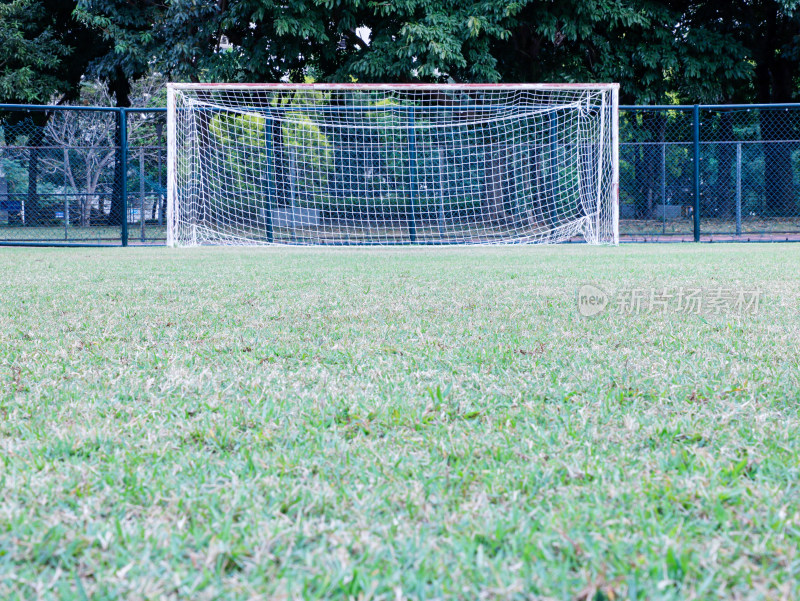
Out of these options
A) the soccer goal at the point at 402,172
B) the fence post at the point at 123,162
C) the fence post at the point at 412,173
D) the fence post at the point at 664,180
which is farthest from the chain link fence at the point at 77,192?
the fence post at the point at 664,180

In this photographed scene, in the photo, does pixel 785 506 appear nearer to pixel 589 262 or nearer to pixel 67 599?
pixel 67 599

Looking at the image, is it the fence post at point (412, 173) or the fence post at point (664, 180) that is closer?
A: the fence post at point (412, 173)

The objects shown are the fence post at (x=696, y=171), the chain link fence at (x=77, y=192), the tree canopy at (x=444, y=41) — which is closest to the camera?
the fence post at (x=696, y=171)

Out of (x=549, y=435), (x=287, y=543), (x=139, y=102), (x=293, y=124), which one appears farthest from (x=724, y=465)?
(x=139, y=102)

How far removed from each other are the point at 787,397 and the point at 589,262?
16.2 feet

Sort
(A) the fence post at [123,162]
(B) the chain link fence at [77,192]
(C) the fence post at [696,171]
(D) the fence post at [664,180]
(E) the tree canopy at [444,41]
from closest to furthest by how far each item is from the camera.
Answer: (A) the fence post at [123,162], (C) the fence post at [696,171], (B) the chain link fence at [77,192], (D) the fence post at [664,180], (E) the tree canopy at [444,41]

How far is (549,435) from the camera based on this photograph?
59.1 inches

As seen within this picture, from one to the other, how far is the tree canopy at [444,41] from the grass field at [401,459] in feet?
35.0

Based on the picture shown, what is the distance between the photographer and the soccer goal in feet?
33.9

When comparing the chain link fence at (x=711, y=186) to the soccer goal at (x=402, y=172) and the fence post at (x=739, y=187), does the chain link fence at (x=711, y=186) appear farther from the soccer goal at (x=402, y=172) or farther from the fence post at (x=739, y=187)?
the soccer goal at (x=402, y=172)

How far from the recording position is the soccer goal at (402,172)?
10336 millimetres

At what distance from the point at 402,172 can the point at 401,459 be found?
33.1 feet

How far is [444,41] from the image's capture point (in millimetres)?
12523

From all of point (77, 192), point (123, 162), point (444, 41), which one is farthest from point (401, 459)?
point (77, 192)
